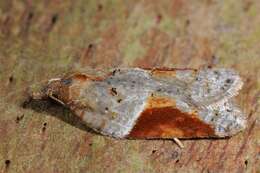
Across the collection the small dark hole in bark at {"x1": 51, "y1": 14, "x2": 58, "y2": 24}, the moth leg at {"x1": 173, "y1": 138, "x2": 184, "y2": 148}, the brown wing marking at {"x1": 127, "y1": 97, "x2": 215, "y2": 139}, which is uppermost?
the small dark hole in bark at {"x1": 51, "y1": 14, "x2": 58, "y2": 24}

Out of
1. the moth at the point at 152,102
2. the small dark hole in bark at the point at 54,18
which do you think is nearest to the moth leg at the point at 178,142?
the moth at the point at 152,102

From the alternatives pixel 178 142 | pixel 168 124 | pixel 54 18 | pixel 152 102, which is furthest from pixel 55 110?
pixel 54 18

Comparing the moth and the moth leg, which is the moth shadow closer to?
the moth

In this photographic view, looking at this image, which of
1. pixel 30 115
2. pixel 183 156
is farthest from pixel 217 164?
pixel 30 115

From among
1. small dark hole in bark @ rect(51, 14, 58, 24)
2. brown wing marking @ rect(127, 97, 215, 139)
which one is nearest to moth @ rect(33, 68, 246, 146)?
brown wing marking @ rect(127, 97, 215, 139)

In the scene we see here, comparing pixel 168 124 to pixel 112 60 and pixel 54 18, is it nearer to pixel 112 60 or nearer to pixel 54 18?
pixel 112 60

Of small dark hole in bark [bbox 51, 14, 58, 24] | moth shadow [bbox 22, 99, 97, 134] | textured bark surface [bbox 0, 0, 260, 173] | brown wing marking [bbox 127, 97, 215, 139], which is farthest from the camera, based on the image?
small dark hole in bark [bbox 51, 14, 58, 24]

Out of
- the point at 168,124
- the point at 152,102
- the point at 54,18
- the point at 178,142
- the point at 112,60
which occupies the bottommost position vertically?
the point at 178,142

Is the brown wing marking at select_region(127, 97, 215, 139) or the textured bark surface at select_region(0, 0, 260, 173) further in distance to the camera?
the brown wing marking at select_region(127, 97, 215, 139)
